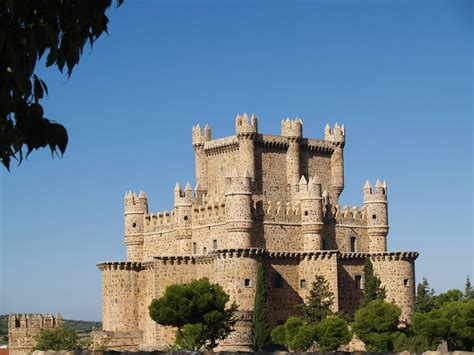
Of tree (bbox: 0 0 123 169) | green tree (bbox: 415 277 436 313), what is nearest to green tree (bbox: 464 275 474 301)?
green tree (bbox: 415 277 436 313)

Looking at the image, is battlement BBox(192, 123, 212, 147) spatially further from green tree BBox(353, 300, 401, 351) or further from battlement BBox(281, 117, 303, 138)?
green tree BBox(353, 300, 401, 351)

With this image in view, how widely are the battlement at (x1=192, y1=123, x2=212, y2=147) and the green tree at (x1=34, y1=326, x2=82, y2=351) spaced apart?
1407 cm

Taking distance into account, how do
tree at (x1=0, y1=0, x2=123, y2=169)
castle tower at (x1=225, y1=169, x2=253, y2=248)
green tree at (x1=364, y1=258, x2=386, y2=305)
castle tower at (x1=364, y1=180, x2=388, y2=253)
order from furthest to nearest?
castle tower at (x1=364, y1=180, x2=388, y2=253) → green tree at (x1=364, y1=258, x2=386, y2=305) → castle tower at (x1=225, y1=169, x2=253, y2=248) → tree at (x1=0, y1=0, x2=123, y2=169)

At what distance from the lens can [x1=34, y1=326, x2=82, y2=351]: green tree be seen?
202 feet

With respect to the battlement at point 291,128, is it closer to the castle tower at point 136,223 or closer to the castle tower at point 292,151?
the castle tower at point 292,151

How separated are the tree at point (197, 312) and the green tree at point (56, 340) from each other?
678cm

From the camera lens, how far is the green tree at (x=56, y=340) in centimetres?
6162

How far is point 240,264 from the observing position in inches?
2318

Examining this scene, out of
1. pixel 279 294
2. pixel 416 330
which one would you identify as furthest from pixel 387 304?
pixel 279 294

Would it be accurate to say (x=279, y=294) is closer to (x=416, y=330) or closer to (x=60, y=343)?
(x=416, y=330)

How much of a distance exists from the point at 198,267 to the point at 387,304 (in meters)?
11.0

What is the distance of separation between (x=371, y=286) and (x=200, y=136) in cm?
1467

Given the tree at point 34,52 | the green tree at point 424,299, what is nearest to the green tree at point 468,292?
the green tree at point 424,299

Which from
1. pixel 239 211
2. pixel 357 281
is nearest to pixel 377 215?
pixel 357 281
